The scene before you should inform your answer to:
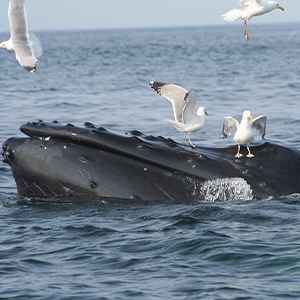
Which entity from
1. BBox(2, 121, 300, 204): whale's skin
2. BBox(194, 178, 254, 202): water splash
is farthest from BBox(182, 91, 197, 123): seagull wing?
BBox(194, 178, 254, 202): water splash

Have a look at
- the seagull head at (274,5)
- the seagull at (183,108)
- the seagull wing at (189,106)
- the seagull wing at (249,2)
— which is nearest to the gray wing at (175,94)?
the seagull at (183,108)

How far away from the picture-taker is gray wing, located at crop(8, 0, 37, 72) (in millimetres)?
12703

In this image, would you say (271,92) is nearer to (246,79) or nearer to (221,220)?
(246,79)

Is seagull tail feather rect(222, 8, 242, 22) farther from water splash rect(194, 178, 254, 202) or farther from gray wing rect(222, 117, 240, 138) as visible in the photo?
water splash rect(194, 178, 254, 202)

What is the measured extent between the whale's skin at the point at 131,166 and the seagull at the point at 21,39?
4.19 meters

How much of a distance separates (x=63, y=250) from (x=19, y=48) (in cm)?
627

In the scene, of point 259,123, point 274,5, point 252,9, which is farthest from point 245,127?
point 274,5

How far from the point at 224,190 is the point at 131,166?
1143 millimetres

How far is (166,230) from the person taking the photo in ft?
26.7

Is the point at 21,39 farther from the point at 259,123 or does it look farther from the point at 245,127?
the point at 245,127

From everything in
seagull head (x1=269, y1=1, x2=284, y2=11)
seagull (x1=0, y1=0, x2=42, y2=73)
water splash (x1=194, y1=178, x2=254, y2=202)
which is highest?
seagull head (x1=269, y1=1, x2=284, y2=11)

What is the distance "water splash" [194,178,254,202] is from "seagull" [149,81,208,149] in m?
2.53

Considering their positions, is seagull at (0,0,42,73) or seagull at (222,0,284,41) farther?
seagull at (222,0,284,41)

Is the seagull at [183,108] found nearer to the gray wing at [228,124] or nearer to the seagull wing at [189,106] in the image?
the seagull wing at [189,106]
